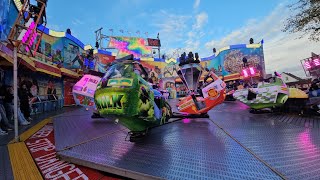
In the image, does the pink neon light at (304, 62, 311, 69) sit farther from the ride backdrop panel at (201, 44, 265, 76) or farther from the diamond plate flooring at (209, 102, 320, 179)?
the diamond plate flooring at (209, 102, 320, 179)

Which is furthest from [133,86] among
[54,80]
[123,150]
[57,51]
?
[57,51]

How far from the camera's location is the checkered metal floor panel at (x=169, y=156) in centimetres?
220

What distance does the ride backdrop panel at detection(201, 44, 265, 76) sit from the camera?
29453 mm

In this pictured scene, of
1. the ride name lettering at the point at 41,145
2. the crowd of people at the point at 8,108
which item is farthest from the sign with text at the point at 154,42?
the ride name lettering at the point at 41,145

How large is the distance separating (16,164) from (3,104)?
14.5ft

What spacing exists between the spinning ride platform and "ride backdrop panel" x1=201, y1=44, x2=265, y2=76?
25.9 meters

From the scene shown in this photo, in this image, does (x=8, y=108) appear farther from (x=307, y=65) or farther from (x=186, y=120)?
(x=307, y=65)

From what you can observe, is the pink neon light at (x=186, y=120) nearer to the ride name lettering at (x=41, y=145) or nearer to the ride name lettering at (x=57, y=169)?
the ride name lettering at (x=41, y=145)

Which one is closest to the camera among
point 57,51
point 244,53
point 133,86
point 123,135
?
point 133,86

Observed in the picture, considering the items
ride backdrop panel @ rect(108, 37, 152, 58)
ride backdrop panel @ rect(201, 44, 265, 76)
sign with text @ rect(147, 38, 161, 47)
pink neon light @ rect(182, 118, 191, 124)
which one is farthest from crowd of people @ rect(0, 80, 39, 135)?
sign with text @ rect(147, 38, 161, 47)

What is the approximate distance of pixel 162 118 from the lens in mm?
4352

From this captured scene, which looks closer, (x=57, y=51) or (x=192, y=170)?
(x=192, y=170)

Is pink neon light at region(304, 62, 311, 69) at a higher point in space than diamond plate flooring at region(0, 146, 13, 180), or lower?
higher

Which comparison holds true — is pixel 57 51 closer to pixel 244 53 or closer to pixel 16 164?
pixel 16 164
